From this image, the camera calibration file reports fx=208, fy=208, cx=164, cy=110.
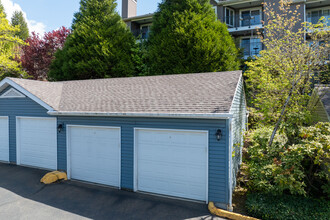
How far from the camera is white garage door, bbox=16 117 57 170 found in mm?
8867

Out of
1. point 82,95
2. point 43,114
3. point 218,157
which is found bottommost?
point 218,157

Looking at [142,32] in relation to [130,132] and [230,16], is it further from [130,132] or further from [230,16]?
[130,132]

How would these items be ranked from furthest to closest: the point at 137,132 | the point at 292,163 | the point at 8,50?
the point at 8,50, the point at 137,132, the point at 292,163

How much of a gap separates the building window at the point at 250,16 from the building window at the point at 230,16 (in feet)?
3.24

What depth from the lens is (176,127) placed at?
653cm

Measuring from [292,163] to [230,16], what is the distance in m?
20.0

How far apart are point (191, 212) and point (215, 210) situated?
666 mm

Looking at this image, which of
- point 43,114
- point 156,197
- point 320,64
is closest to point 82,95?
point 43,114

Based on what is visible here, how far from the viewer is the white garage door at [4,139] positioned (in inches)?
396

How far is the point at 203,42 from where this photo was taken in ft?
46.9

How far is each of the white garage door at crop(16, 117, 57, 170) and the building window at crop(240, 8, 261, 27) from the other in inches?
785

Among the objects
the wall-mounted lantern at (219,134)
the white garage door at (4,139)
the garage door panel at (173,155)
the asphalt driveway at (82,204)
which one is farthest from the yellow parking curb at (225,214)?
the white garage door at (4,139)

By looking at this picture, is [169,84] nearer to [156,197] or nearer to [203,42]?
[156,197]

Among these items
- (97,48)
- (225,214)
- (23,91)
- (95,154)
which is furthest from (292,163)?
(97,48)
